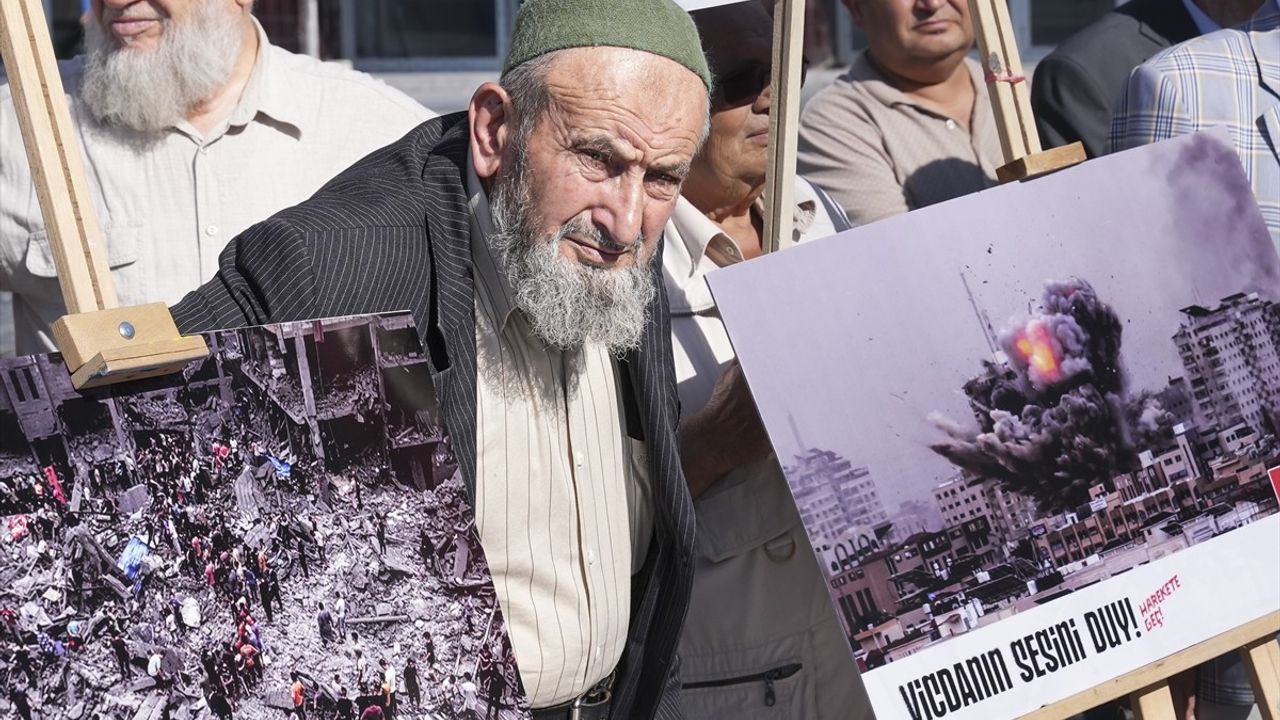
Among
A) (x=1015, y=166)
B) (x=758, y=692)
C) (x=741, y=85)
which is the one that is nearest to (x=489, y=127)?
(x=741, y=85)

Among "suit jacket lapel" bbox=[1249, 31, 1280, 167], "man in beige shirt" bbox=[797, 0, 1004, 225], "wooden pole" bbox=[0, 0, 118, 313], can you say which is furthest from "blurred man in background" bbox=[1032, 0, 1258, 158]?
"wooden pole" bbox=[0, 0, 118, 313]

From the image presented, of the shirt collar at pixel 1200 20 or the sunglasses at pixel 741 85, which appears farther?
the shirt collar at pixel 1200 20

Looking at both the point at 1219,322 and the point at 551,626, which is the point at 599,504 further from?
the point at 1219,322

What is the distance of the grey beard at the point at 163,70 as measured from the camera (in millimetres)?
2252

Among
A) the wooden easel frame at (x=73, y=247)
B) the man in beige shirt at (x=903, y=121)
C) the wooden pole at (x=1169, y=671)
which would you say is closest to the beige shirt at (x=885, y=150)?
the man in beige shirt at (x=903, y=121)

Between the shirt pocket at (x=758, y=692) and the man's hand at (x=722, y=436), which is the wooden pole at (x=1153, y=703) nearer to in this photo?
the shirt pocket at (x=758, y=692)

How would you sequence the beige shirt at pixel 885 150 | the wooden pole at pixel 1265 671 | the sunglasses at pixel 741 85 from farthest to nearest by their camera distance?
the beige shirt at pixel 885 150 < the sunglasses at pixel 741 85 < the wooden pole at pixel 1265 671

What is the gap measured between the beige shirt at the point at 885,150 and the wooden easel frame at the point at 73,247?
1524mm

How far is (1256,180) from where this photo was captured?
2262 mm

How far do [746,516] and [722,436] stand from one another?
0.48ft

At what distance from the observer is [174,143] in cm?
229

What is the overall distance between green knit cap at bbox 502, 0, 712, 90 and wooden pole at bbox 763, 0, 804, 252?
0.27 metres

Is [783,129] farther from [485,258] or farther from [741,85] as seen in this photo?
[485,258]

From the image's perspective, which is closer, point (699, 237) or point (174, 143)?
point (699, 237)
